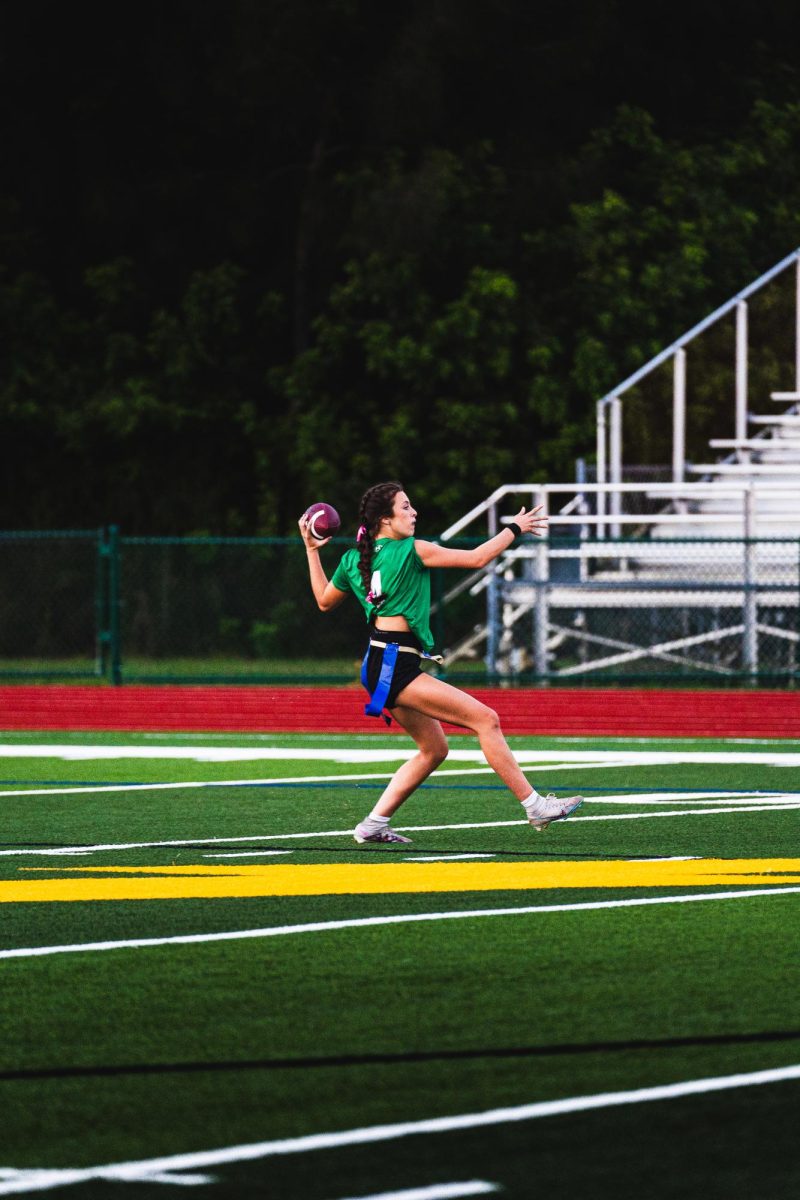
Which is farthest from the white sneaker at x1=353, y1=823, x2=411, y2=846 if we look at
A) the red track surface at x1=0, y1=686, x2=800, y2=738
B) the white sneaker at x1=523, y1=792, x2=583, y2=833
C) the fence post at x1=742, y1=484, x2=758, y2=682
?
the fence post at x1=742, y1=484, x2=758, y2=682

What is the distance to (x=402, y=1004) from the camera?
7465mm

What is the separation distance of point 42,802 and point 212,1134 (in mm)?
9274

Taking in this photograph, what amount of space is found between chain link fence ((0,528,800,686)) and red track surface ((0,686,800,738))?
5.04 feet

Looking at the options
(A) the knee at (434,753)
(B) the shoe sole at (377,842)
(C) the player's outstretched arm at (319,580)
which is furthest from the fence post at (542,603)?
(A) the knee at (434,753)

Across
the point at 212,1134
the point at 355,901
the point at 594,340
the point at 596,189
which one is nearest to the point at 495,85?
the point at 596,189

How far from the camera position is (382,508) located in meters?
11.7

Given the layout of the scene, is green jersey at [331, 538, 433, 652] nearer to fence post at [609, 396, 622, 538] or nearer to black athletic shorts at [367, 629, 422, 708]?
black athletic shorts at [367, 629, 422, 708]

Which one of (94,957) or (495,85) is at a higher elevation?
(495,85)

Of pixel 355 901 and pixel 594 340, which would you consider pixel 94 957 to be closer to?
pixel 355 901

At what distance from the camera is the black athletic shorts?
1166cm

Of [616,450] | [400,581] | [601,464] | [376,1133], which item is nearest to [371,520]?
[400,581]

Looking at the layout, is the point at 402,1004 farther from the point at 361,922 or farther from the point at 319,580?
the point at 319,580

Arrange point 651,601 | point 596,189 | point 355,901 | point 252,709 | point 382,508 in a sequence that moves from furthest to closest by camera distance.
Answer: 1. point 596,189
2. point 651,601
3. point 252,709
4. point 382,508
5. point 355,901

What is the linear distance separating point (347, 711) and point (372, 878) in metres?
12.7
